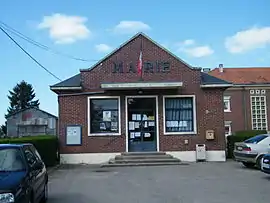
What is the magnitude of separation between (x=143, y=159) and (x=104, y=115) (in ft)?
11.0

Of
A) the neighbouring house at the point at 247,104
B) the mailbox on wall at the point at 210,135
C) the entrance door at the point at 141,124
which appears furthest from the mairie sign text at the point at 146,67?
the neighbouring house at the point at 247,104

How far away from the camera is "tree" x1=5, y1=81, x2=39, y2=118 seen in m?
89.3

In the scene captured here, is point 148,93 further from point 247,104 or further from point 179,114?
point 247,104

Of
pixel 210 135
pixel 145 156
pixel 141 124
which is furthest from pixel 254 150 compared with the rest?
pixel 141 124

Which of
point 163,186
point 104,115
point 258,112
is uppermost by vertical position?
point 258,112

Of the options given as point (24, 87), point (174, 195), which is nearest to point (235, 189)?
point (174, 195)

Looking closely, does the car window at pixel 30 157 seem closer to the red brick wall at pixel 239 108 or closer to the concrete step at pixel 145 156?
the concrete step at pixel 145 156

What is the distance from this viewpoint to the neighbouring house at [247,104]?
150ft

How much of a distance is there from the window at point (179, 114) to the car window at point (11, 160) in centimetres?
1413

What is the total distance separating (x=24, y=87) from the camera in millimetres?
90750

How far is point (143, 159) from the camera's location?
20.5 m

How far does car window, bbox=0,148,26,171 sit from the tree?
82210mm

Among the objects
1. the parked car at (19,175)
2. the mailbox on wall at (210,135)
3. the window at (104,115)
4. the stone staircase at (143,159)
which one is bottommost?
the stone staircase at (143,159)

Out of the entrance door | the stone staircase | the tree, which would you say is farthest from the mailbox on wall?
the tree
